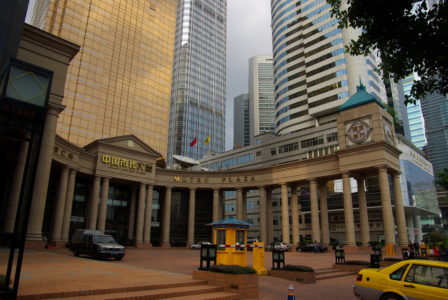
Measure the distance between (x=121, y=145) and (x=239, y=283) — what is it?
3545cm

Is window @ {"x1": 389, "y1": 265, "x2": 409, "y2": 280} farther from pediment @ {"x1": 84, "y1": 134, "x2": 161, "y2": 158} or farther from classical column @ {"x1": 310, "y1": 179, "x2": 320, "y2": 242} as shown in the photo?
pediment @ {"x1": 84, "y1": 134, "x2": 161, "y2": 158}

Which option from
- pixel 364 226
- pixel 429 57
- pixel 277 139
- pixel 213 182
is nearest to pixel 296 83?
pixel 277 139

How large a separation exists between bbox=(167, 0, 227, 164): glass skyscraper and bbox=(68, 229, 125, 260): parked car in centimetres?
10041

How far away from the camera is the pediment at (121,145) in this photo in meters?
41.4

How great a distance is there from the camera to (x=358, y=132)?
129 ft

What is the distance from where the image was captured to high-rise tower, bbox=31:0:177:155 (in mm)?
73750

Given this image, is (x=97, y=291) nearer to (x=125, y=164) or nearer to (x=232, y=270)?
(x=232, y=270)

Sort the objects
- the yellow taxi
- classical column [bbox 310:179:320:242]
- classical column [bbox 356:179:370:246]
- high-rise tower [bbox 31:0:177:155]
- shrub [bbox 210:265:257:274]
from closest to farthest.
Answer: the yellow taxi, shrub [bbox 210:265:257:274], classical column [bbox 356:179:370:246], classical column [bbox 310:179:320:242], high-rise tower [bbox 31:0:177:155]

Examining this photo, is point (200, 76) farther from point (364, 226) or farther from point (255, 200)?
point (364, 226)

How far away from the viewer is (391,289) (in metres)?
9.22

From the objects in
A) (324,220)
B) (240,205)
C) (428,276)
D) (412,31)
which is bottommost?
(428,276)

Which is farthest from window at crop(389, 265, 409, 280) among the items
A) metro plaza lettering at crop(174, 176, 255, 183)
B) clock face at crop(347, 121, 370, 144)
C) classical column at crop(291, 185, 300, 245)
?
metro plaza lettering at crop(174, 176, 255, 183)

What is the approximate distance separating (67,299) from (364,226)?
37.5 metres

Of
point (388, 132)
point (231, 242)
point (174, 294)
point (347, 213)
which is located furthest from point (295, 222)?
point (174, 294)
